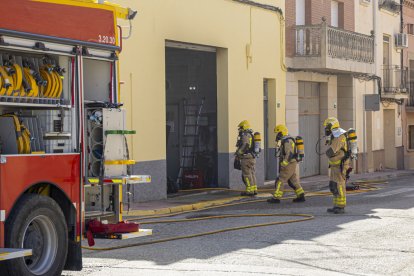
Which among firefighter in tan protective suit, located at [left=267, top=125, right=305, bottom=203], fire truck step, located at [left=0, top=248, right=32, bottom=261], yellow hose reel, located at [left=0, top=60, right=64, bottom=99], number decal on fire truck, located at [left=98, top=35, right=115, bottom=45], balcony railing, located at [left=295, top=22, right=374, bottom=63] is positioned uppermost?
balcony railing, located at [left=295, top=22, right=374, bottom=63]

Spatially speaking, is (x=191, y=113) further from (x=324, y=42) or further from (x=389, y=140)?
(x=389, y=140)

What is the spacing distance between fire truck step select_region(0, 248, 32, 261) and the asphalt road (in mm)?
1576

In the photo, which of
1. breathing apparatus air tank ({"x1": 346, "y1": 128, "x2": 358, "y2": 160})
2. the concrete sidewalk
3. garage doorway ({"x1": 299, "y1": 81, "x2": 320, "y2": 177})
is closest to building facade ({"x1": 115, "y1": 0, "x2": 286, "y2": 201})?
the concrete sidewalk

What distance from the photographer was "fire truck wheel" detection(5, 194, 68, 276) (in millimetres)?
8516

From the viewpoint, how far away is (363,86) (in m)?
33.1

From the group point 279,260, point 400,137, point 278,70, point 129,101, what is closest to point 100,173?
point 279,260

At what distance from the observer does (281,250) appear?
456 inches

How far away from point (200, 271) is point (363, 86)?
79.2 feet

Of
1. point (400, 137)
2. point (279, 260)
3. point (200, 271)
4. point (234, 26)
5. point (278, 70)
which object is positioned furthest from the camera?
point (400, 137)

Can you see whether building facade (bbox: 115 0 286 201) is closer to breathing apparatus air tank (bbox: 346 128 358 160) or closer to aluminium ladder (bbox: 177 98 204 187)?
aluminium ladder (bbox: 177 98 204 187)

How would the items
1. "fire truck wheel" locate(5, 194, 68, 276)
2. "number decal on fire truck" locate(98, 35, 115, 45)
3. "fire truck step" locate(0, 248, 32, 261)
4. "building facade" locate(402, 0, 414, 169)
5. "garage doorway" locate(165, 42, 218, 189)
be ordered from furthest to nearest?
"building facade" locate(402, 0, 414, 169) < "garage doorway" locate(165, 42, 218, 189) < "number decal on fire truck" locate(98, 35, 115, 45) < "fire truck wheel" locate(5, 194, 68, 276) < "fire truck step" locate(0, 248, 32, 261)

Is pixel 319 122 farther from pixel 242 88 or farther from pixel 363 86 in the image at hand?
pixel 242 88

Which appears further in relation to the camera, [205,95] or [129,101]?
[205,95]

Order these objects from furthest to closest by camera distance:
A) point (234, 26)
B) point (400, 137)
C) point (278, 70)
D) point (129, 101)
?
point (400, 137) < point (278, 70) < point (234, 26) < point (129, 101)
